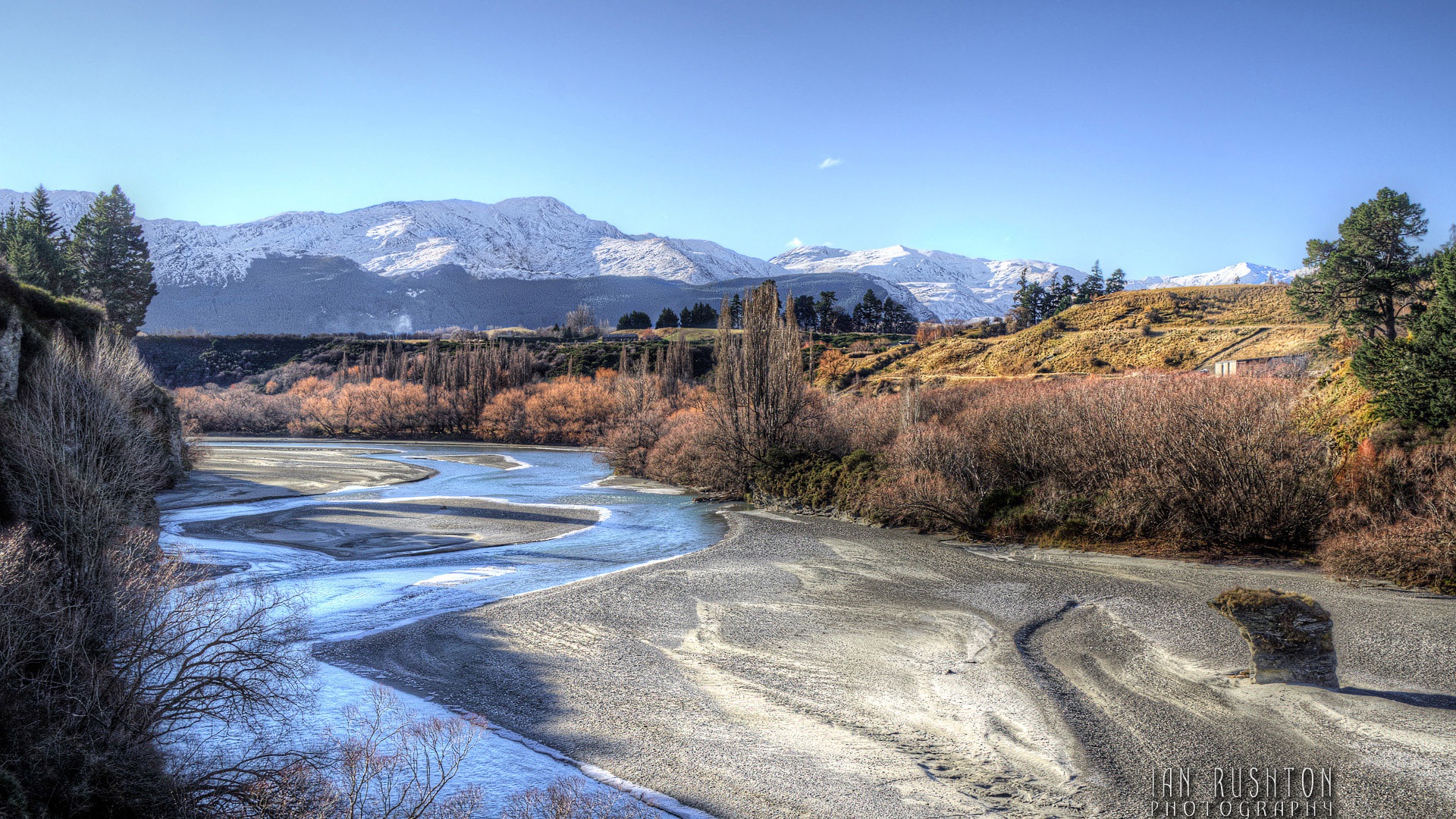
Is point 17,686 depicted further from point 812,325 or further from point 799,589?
point 812,325

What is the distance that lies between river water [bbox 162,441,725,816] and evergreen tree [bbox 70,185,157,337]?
142ft

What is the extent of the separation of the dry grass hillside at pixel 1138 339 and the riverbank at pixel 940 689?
125 feet

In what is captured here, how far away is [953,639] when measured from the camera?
12.2 meters

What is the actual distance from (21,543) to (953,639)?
38.6ft

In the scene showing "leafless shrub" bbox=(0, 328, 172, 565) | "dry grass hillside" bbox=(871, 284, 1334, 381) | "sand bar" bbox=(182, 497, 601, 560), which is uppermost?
"dry grass hillside" bbox=(871, 284, 1334, 381)

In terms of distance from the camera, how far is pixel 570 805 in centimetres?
653

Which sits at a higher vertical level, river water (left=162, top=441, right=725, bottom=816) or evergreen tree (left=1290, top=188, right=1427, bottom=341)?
evergreen tree (left=1290, top=188, right=1427, bottom=341)

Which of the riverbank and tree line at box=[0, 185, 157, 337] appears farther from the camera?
tree line at box=[0, 185, 157, 337]

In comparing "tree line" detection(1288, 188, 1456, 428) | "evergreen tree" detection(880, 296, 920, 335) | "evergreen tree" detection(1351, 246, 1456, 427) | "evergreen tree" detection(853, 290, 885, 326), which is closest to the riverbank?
"evergreen tree" detection(1351, 246, 1456, 427)

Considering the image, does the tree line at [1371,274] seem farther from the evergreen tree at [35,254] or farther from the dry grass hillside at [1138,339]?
the evergreen tree at [35,254]

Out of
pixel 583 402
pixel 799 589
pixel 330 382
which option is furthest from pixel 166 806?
pixel 330 382

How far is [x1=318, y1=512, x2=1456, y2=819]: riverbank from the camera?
7.45 meters

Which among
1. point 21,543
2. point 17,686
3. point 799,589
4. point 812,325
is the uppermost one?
point 812,325

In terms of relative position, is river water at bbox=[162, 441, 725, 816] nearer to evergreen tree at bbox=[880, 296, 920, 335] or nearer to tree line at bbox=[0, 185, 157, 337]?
tree line at bbox=[0, 185, 157, 337]
